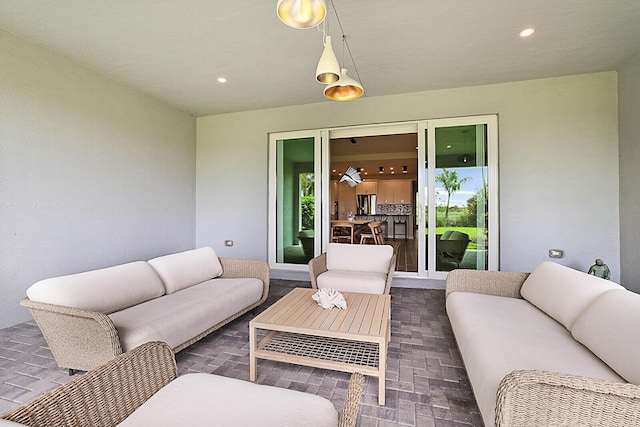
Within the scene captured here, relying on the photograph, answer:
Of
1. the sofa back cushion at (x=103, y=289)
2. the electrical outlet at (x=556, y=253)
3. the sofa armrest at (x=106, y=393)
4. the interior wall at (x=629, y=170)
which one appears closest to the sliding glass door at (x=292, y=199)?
the sofa back cushion at (x=103, y=289)

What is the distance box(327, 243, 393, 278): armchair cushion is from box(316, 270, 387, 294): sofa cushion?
6.8 inches

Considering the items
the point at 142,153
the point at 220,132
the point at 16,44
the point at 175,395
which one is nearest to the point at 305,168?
the point at 220,132

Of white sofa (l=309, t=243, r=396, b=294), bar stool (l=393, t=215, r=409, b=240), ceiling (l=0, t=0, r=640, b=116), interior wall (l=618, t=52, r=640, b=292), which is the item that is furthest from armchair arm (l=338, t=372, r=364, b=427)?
bar stool (l=393, t=215, r=409, b=240)

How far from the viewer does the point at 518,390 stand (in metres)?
1.06

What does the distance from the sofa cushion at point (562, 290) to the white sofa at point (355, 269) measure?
1.37 m

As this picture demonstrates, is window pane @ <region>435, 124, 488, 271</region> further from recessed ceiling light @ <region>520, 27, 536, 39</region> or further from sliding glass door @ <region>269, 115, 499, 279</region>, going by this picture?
recessed ceiling light @ <region>520, 27, 536, 39</region>

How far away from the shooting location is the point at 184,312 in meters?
2.33

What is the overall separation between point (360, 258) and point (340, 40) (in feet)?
8.48

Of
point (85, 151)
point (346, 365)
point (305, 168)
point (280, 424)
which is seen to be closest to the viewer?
point (280, 424)

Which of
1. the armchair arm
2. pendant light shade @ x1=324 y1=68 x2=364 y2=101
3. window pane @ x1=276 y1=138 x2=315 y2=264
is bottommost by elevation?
the armchair arm

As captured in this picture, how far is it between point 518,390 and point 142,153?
16.8 ft

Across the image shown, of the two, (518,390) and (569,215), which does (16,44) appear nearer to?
(518,390)

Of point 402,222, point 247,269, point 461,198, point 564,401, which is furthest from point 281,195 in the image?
point 402,222

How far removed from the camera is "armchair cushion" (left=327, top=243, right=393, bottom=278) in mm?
3773
